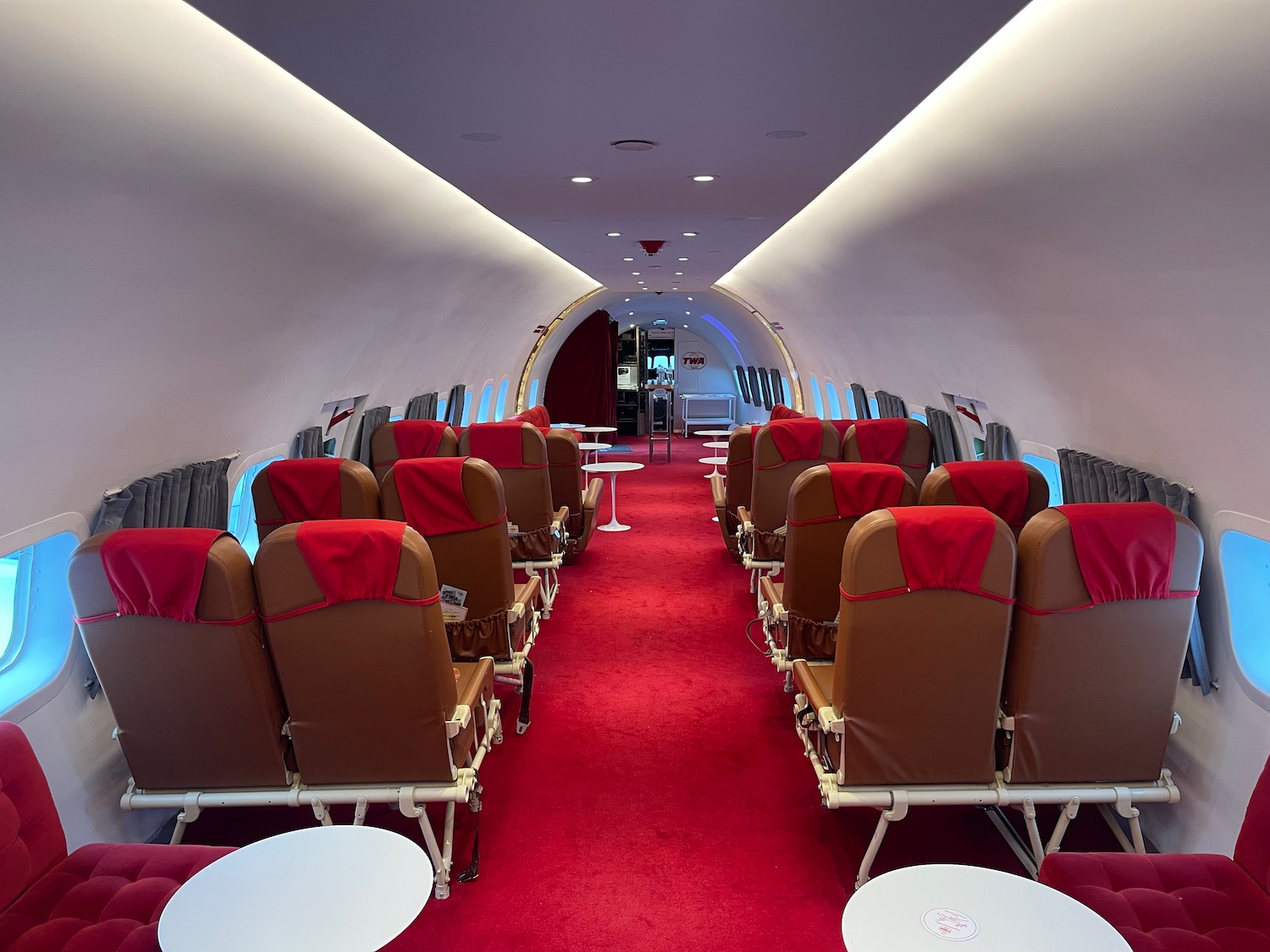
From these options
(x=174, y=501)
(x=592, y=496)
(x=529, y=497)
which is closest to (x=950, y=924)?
(x=174, y=501)

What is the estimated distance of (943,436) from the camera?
7.74 meters

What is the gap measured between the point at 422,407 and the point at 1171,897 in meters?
8.19

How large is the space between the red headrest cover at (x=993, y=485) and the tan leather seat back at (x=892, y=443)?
7.48 ft

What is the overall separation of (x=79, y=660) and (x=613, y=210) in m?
4.09

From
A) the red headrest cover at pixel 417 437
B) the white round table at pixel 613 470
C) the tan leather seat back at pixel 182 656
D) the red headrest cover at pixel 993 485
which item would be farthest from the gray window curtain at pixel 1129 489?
the white round table at pixel 613 470

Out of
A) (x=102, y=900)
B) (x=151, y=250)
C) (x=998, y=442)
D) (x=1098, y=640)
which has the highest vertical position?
(x=151, y=250)

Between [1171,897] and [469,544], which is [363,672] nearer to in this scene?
[469,544]

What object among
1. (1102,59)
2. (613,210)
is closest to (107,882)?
(1102,59)

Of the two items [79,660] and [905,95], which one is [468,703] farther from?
[905,95]

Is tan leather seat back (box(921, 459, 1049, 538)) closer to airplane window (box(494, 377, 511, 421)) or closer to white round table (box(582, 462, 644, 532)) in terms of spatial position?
white round table (box(582, 462, 644, 532))

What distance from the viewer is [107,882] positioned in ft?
8.68

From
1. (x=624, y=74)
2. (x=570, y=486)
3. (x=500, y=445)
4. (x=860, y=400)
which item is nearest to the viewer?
(x=624, y=74)

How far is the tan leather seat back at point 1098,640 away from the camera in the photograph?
121 inches

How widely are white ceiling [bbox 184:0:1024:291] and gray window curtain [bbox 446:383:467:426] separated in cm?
629
